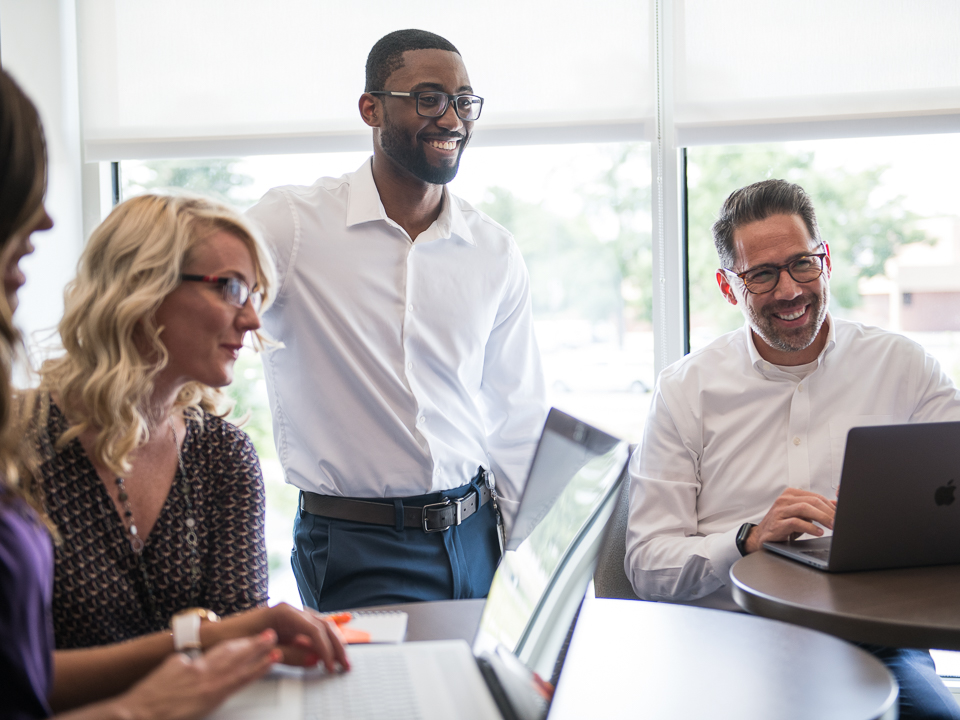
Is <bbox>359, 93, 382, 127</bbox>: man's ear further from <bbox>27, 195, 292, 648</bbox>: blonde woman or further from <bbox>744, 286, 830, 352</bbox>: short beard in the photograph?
<bbox>744, 286, 830, 352</bbox>: short beard

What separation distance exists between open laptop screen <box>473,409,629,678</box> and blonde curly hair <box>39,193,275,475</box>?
70 centimetres

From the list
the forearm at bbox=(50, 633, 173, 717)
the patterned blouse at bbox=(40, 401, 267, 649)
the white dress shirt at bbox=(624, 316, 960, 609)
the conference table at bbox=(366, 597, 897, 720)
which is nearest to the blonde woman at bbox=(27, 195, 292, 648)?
the patterned blouse at bbox=(40, 401, 267, 649)

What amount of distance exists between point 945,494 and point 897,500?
102 millimetres

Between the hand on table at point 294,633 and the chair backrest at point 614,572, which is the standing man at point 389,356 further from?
the hand on table at point 294,633

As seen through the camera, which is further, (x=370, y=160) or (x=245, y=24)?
(x=245, y=24)

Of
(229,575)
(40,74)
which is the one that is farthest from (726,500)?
(40,74)

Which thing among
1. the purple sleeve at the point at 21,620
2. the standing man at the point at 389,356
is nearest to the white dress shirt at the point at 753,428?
the standing man at the point at 389,356

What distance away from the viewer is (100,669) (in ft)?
3.66

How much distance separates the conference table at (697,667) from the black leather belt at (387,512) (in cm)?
55

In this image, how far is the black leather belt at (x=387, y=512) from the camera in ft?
6.54

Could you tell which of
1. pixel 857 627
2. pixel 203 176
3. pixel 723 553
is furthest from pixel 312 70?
pixel 857 627

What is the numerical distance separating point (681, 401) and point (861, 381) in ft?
1.46

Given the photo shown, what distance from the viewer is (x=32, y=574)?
0.88 metres

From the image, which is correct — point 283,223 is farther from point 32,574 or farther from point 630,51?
point 630,51
